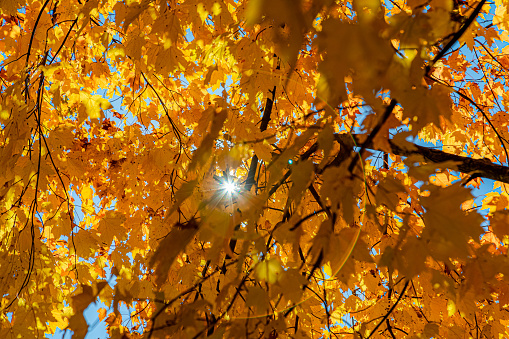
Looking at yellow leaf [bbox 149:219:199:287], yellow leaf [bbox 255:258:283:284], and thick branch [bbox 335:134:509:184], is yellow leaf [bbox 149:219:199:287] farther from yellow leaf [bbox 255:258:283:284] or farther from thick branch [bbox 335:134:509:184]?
thick branch [bbox 335:134:509:184]

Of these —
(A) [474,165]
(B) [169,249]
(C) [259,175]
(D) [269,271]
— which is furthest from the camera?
(C) [259,175]

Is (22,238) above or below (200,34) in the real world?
below

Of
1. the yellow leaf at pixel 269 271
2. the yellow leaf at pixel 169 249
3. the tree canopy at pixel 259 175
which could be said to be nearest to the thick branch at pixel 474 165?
the tree canopy at pixel 259 175

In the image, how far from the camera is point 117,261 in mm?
2430

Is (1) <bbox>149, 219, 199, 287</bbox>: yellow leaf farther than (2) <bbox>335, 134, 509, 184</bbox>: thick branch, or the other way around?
(2) <bbox>335, 134, 509, 184</bbox>: thick branch

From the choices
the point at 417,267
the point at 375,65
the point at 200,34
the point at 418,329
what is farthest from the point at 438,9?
the point at 418,329

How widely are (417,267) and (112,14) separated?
2.98 metres

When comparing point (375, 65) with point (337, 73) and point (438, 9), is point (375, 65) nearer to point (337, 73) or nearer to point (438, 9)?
point (337, 73)

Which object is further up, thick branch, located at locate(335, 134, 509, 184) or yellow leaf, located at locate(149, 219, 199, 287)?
thick branch, located at locate(335, 134, 509, 184)

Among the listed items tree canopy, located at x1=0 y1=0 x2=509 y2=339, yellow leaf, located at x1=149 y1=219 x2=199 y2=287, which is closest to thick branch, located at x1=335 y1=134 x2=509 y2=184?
tree canopy, located at x1=0 y1=0 x2=509 y2=339

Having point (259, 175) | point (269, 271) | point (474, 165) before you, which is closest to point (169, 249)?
point (269, 271)

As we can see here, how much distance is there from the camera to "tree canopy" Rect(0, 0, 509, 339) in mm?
785

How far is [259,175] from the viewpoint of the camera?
2.53 meters

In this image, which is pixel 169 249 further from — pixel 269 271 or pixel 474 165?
pixel 474 165
